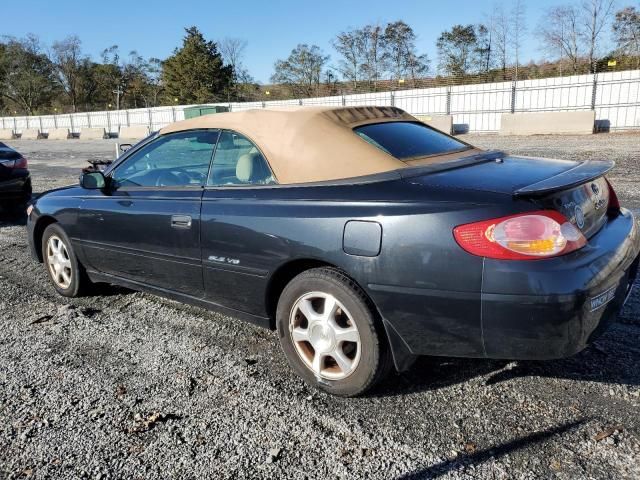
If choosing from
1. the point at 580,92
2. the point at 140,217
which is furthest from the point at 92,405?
the point at 580,92

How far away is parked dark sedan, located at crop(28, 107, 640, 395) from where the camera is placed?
2350 millimetres

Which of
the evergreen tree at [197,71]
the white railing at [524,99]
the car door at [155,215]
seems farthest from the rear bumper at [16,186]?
the evergreen tree at [197,71]

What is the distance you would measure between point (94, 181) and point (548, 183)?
328cm

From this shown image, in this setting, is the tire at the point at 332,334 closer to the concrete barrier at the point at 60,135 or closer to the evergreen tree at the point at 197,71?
the concrete barrier at the point at 60,135

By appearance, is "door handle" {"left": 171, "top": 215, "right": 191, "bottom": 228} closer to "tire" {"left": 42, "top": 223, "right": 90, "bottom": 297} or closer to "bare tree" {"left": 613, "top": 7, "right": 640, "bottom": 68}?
"tire" {"left": 42, "top": 223, "right": 90, "bottom": 297}

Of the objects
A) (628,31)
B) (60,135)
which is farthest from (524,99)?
(60,135)

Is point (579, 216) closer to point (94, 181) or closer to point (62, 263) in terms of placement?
point (94, 181)

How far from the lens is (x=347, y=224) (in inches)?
104

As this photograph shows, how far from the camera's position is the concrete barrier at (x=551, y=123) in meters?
21.5

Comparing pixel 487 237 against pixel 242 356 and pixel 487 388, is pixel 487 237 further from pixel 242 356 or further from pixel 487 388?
pixel 242 356

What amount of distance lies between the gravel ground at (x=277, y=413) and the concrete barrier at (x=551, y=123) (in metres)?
20.3

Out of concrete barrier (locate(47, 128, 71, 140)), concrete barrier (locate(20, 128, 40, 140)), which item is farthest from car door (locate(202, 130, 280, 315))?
concrete barrier (locate(20, 128, 40, 140))

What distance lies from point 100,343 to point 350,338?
6.45 feet

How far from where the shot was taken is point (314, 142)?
122 inches
